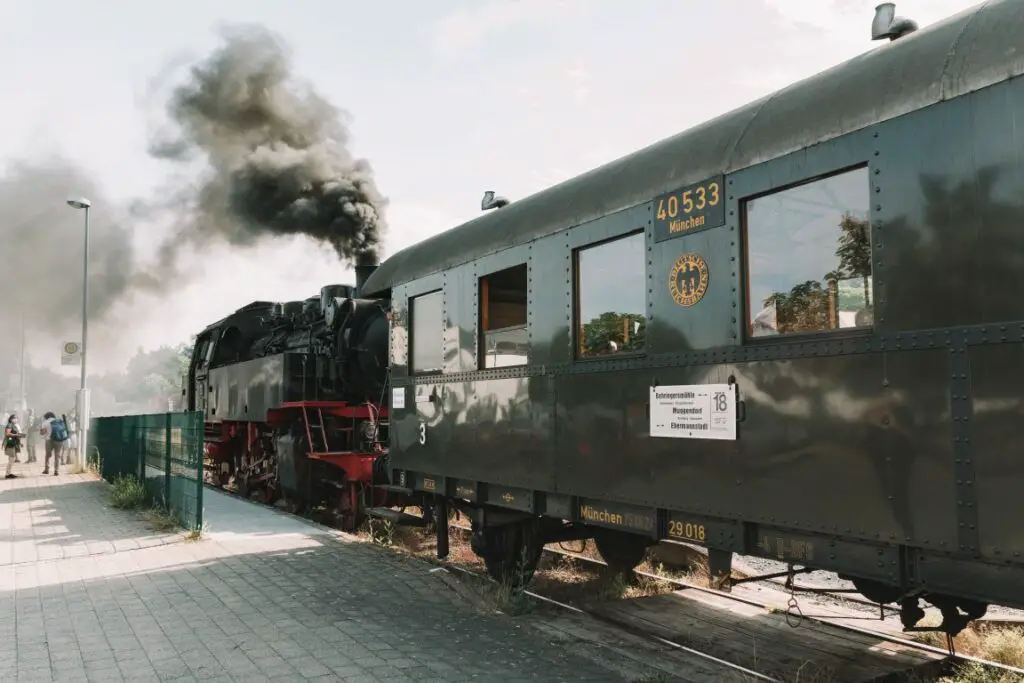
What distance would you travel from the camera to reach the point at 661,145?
5.03 metres

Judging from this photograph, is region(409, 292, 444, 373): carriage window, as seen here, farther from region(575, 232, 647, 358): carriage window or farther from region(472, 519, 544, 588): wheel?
region(575, 232, 647, 358): carriage window

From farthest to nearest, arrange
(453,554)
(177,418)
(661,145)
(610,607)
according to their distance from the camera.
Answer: (177,418) → (453,554) → (610,607) → (661,145)

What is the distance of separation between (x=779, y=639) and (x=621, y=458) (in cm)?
194

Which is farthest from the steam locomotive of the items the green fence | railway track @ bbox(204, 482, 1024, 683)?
the green fence

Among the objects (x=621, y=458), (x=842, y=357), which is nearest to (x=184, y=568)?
(x=621, y=458)

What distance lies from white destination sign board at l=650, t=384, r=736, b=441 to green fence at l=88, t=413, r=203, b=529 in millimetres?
6608

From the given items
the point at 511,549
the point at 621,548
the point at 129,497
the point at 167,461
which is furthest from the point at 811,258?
the point at 129,497

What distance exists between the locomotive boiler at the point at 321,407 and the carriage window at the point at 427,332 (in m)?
2.68

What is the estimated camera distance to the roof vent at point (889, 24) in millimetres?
3912

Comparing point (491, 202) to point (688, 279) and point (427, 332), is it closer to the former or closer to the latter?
point (427, 332)

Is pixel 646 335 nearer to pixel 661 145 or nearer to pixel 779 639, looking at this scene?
pixel 661 145

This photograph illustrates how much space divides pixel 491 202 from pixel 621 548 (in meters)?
3.21

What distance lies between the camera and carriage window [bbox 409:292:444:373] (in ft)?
23.5

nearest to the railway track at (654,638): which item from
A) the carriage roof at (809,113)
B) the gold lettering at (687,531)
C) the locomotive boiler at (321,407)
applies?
the gold lettering at (687,531)
